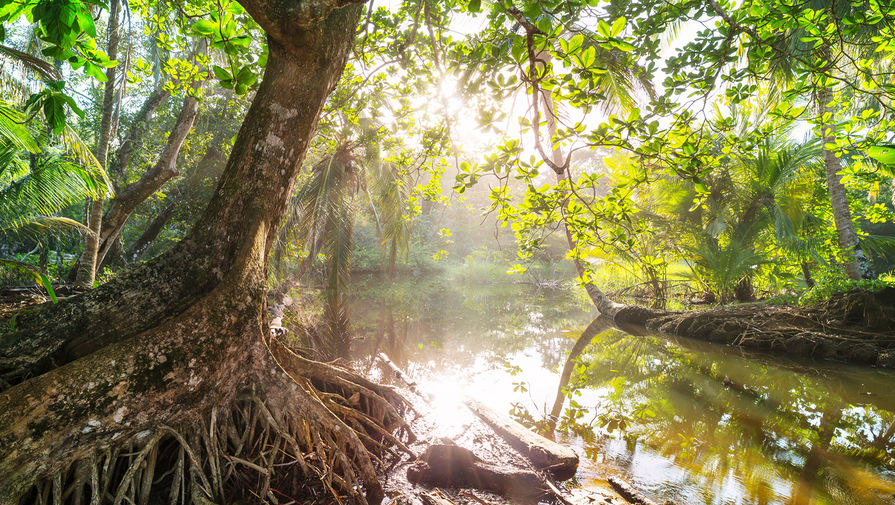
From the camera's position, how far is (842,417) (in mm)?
4195

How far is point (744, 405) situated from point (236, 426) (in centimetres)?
558

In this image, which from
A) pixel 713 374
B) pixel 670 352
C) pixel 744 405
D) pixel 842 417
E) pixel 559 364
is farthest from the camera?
pixel 670 352

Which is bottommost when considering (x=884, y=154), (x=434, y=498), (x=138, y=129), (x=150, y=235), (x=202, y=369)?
(x=434, y=498)

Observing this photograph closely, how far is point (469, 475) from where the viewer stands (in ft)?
8.42

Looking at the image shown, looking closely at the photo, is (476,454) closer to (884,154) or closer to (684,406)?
(884,154)

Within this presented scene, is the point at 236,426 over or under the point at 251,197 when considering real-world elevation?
under

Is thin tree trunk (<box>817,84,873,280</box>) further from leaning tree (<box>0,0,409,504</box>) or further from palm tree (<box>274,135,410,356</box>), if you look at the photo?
leaning tree (<box>0,0,409,504</box>)

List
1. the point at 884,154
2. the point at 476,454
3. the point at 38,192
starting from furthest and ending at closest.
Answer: the point at 38,192 → the point at 476,454 → the point at 884,154

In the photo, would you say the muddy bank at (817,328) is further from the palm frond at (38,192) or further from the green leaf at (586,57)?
the palm frond at (38,192)

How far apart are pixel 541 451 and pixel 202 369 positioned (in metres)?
2.39

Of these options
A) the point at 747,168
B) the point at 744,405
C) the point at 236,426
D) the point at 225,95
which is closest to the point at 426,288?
the point at 225,95

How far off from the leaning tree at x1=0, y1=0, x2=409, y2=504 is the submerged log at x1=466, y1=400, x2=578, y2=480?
1116mm

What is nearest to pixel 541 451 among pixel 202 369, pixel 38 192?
pixel 202 369

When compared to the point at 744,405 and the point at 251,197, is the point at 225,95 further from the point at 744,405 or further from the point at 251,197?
the point at 744,405
